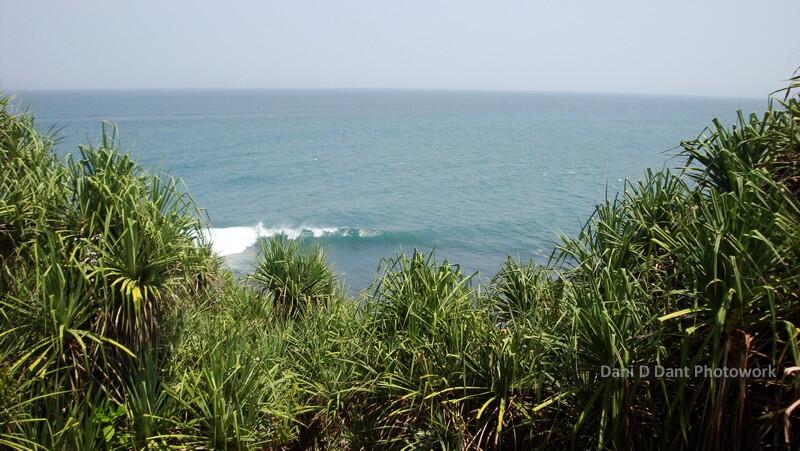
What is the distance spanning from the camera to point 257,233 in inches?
1256

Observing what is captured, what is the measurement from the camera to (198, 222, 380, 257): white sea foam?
2981cm

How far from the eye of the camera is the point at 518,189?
142ft

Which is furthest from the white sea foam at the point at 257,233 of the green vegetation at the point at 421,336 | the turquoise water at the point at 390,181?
the green vegetation at the point at 421,336

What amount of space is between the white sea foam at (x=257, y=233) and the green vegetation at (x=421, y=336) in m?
22.9

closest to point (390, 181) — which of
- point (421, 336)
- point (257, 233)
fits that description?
point (257, 233)

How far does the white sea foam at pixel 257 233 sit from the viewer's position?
29812 millimetres

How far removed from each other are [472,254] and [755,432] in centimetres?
2410

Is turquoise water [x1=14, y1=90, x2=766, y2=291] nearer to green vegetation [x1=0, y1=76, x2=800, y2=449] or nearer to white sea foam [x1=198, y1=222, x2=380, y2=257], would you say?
white sea foam [x1=198, y1=222, x2=380, y2=257]

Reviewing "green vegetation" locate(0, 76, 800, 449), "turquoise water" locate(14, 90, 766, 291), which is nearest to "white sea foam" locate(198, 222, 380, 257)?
"turquoise water" locate(14, 90, 766, 291)

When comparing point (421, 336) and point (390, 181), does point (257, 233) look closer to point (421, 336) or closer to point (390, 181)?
point (390, 181)

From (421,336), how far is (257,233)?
26.3 m

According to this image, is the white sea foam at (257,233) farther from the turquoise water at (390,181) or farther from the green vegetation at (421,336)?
the green vegetation at (421,336)

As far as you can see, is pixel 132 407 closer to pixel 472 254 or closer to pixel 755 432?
pixel 755 432

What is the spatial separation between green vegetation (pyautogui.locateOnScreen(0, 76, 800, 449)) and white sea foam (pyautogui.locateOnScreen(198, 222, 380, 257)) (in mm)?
22895
